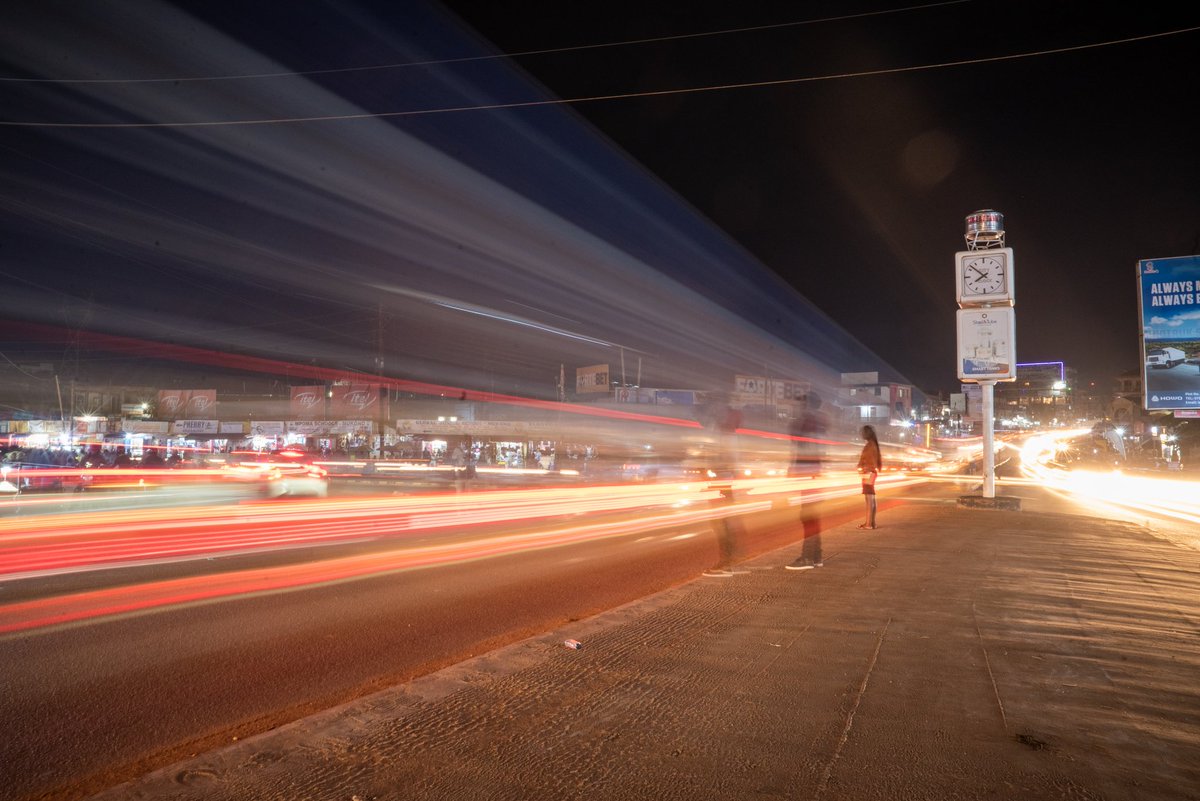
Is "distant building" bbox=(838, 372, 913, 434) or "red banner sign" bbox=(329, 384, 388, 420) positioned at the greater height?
"distant building" bbox=(838, 372, 913, 434)

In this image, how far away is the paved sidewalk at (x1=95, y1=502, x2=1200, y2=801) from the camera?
3.03m

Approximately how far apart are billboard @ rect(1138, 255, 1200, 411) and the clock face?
36.6 feet

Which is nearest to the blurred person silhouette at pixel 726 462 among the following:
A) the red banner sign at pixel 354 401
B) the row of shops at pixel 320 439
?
the row of shops at pixel 320 439

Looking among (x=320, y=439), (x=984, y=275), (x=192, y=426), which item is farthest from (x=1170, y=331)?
(x=320, y=439)

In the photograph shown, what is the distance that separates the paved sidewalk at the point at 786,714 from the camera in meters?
3.03

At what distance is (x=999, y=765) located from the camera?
3176 millimetres

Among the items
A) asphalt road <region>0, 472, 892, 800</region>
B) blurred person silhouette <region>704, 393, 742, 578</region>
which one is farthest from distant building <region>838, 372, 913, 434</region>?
asphalt road <region>0, 472, 892, 800</region>

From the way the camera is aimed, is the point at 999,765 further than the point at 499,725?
No

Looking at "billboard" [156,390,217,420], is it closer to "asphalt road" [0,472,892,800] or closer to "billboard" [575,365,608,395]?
"billboard" [575,365,608,395]

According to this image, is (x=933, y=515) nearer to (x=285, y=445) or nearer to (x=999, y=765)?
(x=999, y=765)

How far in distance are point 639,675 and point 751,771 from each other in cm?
136

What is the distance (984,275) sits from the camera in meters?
16.2

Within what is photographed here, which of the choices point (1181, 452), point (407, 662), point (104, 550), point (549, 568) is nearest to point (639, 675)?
point (407, 662)

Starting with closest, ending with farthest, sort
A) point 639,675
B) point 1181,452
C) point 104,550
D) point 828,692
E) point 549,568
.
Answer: point 828,692, point 639,675, point 549,568, point 104,550, point 1181,452
